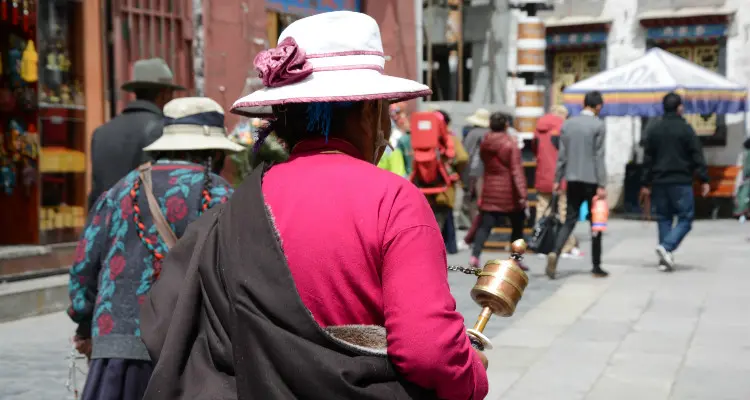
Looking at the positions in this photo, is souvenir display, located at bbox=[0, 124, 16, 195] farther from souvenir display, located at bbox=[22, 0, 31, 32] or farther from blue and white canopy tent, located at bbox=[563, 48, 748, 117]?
blue and white canopy tent, located at bbox=[563, 48, 748, 117]

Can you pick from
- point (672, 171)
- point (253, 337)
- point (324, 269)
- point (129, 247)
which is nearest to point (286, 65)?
point (324, 269)

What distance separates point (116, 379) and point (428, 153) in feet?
27.5

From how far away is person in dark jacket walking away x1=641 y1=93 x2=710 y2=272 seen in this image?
11141mm

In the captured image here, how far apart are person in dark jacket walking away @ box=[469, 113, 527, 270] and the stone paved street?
68 cm

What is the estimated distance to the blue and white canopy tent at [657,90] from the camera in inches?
712

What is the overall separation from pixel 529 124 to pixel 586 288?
273 inches

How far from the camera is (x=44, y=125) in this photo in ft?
33.0

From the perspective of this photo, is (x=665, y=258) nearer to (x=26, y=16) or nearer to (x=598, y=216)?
(x=598, y=216)

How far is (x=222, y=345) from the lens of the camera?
2164mm

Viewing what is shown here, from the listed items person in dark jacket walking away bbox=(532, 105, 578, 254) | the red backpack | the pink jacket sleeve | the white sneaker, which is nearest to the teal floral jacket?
the pink jacket sleeve

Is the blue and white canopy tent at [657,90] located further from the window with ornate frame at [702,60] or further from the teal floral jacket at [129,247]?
the teal floral jacket at [129,247]

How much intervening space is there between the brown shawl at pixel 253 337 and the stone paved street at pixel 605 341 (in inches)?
153

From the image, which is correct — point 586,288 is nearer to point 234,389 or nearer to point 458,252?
point 458,252

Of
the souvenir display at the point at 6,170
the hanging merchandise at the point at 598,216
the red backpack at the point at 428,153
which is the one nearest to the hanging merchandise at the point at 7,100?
the souvenir display at the point at 6,170
